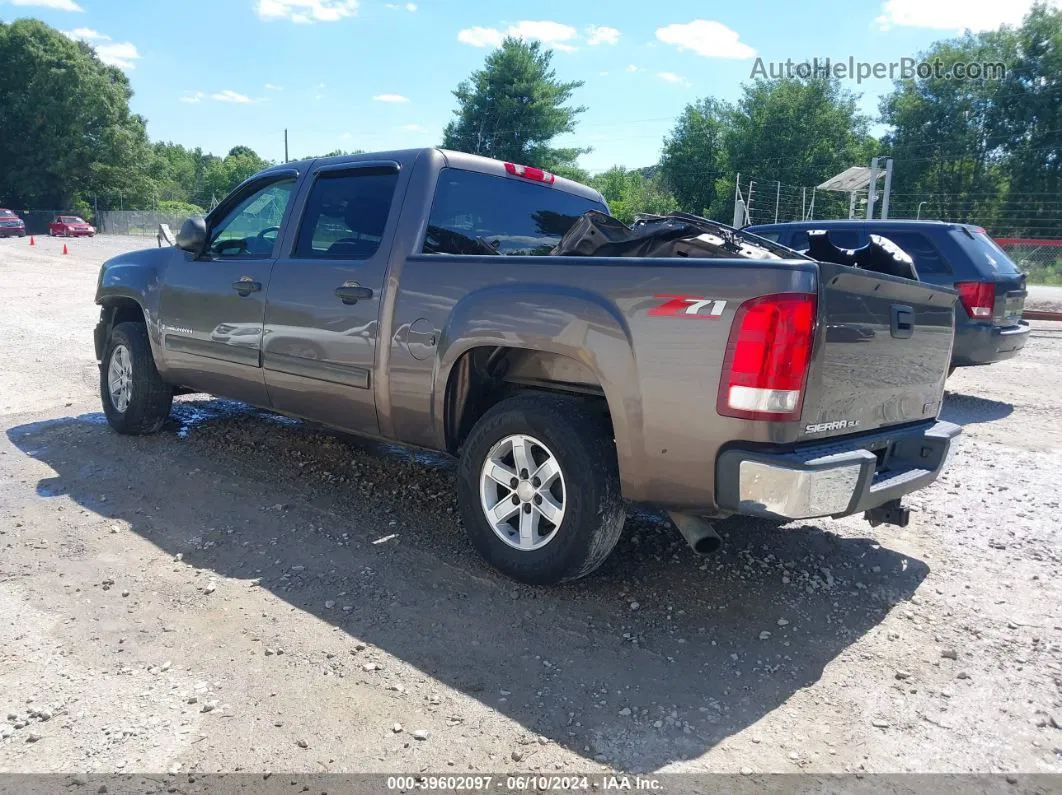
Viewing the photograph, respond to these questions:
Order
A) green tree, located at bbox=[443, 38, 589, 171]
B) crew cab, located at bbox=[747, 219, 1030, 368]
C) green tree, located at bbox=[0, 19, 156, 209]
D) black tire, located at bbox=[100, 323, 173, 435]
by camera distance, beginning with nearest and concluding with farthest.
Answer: black tire, located at bbox=[100, 323, 173, 435] < crew cab, located at bbox=[747, 219, 1030, 368] < green tree, located at bbox=[443, 38, 589, 171] < green tree, located at bbox=[0, 19, 156, 209]

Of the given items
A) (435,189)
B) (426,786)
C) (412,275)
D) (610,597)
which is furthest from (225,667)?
(435,189)

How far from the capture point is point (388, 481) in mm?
5094

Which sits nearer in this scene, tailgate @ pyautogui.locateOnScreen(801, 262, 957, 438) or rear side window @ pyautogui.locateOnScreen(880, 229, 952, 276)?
tailgate @ pyautogui.locateOnScreen(801, 262, 957, 438)

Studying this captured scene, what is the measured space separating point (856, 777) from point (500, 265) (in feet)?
7.86

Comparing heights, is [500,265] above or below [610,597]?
above

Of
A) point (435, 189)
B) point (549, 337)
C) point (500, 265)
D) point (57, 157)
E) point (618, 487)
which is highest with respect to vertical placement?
point (57, 157)

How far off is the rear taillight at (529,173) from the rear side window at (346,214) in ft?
2.40

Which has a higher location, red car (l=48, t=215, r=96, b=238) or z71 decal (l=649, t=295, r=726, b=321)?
red car (l=48, t=215, r=96, b=238)

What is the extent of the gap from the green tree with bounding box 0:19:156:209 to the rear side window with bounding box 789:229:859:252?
222 ft

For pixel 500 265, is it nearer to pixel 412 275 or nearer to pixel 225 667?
pixel 412 275

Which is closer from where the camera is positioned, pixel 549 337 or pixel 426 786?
pixel 426 786

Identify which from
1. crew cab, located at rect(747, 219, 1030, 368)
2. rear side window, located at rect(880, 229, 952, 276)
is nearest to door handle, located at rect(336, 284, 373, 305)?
crew cab, located at rect(747, 219, 1030, 368)

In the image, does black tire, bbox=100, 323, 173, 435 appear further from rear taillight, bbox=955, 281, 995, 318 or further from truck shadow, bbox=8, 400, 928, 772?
rear taillight, bbox=955, 281, 995, 318

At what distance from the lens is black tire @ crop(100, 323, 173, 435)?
583 centimetres
